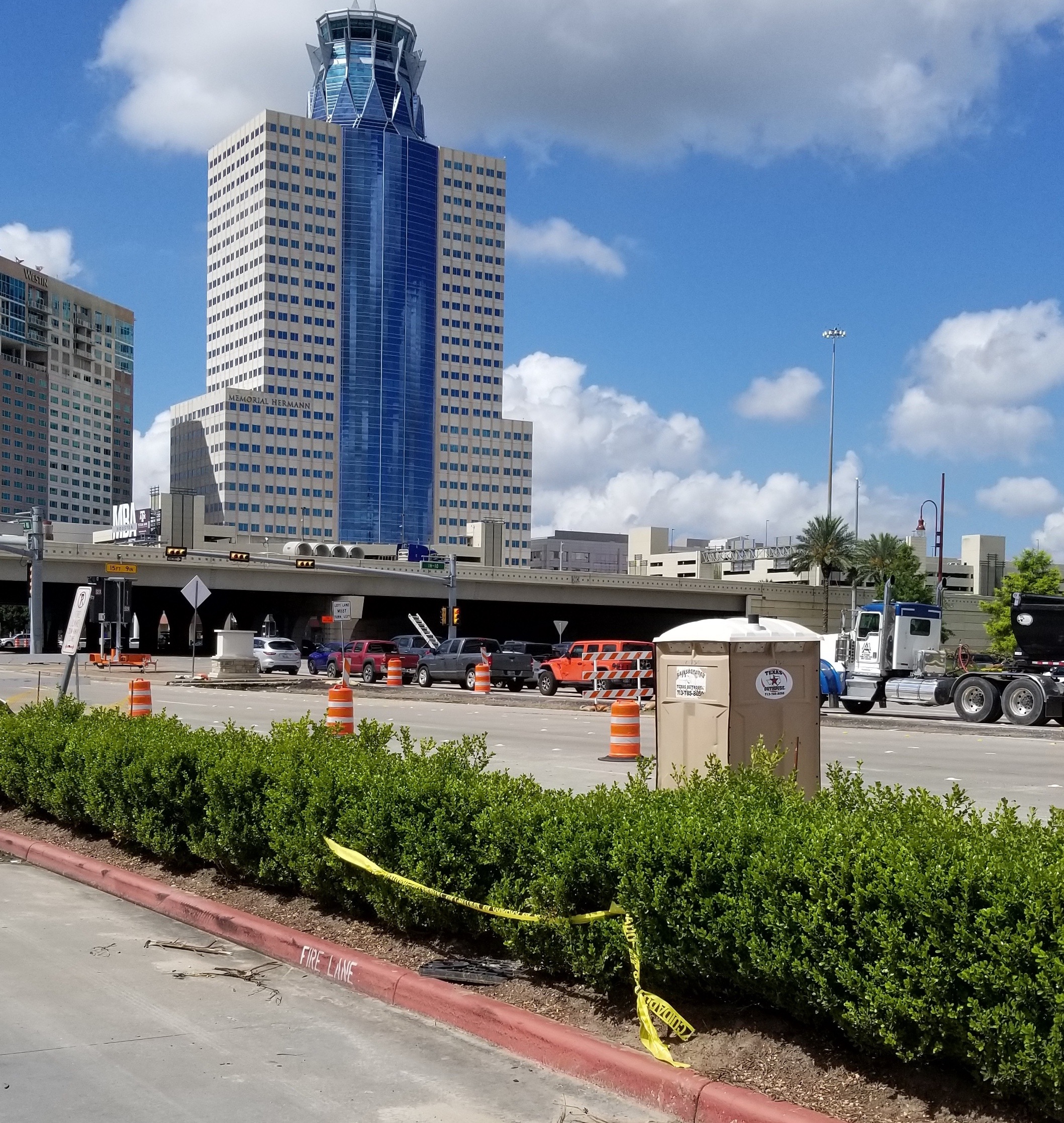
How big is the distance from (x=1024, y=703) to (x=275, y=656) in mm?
32531

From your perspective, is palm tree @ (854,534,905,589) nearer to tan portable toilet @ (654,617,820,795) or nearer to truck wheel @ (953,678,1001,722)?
truck wheel @ (953,678,1001,722)

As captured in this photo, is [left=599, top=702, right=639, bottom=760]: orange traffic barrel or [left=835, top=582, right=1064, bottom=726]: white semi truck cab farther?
[left=835, top=582, right=1064, bottom=726]: white semi truck cab

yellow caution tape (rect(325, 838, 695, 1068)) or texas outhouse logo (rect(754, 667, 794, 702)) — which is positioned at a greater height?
texas outhouse logo (rect(754, 667, 794, 702))

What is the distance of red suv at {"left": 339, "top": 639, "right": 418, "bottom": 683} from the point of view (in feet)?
153

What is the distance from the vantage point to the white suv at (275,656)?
5184cm

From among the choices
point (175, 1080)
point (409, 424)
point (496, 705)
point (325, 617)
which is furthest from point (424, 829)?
point (409, 424)

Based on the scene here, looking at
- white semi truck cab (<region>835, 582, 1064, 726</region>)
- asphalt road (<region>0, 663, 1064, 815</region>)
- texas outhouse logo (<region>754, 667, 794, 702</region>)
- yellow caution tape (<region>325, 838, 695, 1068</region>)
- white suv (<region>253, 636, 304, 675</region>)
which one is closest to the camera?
yellow caution tape (<region>325, 838, 695, 1068</region>)

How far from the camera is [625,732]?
691 inches

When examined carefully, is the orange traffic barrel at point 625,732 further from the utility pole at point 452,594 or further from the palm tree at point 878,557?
the palm tree at point 878,557

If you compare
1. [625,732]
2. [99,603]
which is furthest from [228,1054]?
[99,603]

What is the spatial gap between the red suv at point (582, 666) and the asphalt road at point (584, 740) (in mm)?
2997

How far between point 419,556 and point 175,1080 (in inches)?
3462

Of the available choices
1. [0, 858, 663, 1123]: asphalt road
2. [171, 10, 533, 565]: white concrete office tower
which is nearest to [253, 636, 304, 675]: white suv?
[0, 858, 663, 1123]: asphalt road

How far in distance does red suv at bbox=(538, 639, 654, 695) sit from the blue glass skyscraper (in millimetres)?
144558
